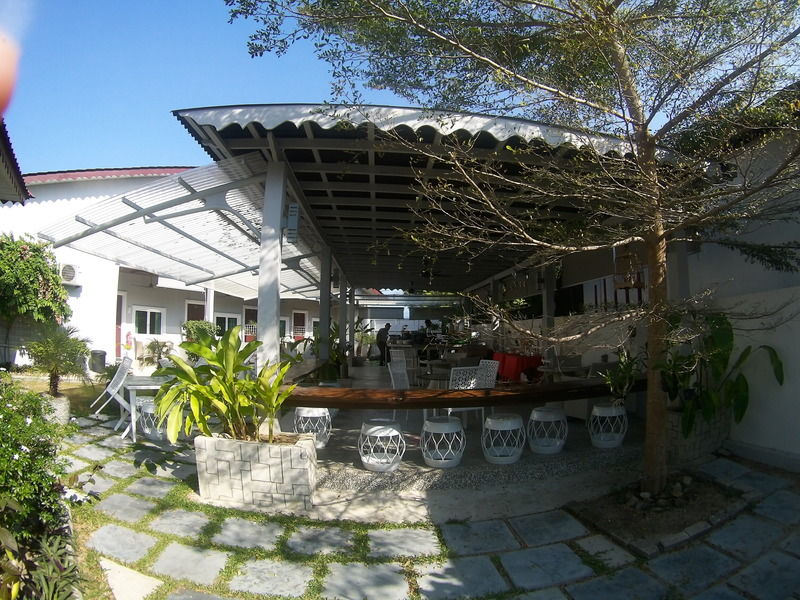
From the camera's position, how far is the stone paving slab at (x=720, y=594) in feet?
8.73

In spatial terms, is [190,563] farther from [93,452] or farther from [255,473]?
[93,452]

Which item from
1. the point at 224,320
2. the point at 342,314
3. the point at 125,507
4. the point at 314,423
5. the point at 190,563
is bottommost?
the point at 190,563

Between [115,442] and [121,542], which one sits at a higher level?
[115,442]

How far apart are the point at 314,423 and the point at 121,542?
84.6 inches

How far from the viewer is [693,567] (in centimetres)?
297

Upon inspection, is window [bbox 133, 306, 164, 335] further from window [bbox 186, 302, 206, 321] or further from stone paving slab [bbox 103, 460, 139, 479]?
stone paving slab [bbox 103, 460, 139, 479]

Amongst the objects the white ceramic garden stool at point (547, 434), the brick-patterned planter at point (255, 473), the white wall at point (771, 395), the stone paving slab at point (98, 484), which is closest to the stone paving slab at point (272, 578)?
the brick-patterned planter at point (255, 473)

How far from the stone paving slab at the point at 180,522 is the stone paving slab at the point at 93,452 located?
1468mm

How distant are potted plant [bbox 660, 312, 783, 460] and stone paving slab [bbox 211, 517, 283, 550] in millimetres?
3309

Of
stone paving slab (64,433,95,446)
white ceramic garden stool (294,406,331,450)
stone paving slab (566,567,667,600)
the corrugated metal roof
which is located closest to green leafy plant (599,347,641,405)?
stone paving slab (566,567,667,600)

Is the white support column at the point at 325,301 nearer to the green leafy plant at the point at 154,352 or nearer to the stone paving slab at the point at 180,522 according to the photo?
the green leafy plant at the point at 154,352

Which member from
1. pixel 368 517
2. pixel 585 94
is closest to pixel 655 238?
pixel 585 94

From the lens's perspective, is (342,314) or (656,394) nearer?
(656,394)

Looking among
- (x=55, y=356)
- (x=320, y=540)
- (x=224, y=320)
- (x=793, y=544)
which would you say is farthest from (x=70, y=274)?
(x=793, y=544)
